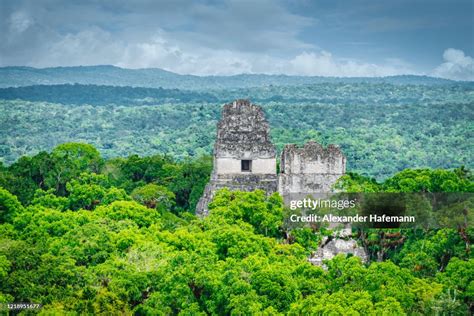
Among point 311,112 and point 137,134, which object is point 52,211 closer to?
point 137,134

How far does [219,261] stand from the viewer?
99.9 ft

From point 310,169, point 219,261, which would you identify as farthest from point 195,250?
point 310,169

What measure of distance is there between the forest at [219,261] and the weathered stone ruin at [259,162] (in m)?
0.92

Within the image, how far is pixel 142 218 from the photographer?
38188 millimetres

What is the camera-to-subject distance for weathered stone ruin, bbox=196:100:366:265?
124ft

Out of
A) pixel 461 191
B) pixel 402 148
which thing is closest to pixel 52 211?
pixel 461 191

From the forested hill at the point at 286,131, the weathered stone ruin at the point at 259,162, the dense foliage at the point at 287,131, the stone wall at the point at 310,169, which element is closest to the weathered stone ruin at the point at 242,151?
the weathered stone ruin at the point at 259,162

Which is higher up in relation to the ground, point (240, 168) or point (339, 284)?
point (240, 168)

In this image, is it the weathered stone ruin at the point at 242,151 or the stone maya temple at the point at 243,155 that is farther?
the weathered stone ruin at the point at 242,151

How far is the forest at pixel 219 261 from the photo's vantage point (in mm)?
27000

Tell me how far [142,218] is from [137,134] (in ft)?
423

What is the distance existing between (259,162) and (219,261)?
9.84m

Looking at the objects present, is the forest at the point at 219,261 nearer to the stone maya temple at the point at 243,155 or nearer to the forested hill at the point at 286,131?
the stone maya temple at the point at 243,155

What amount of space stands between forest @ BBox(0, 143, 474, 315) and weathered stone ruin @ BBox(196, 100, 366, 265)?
920 mm
